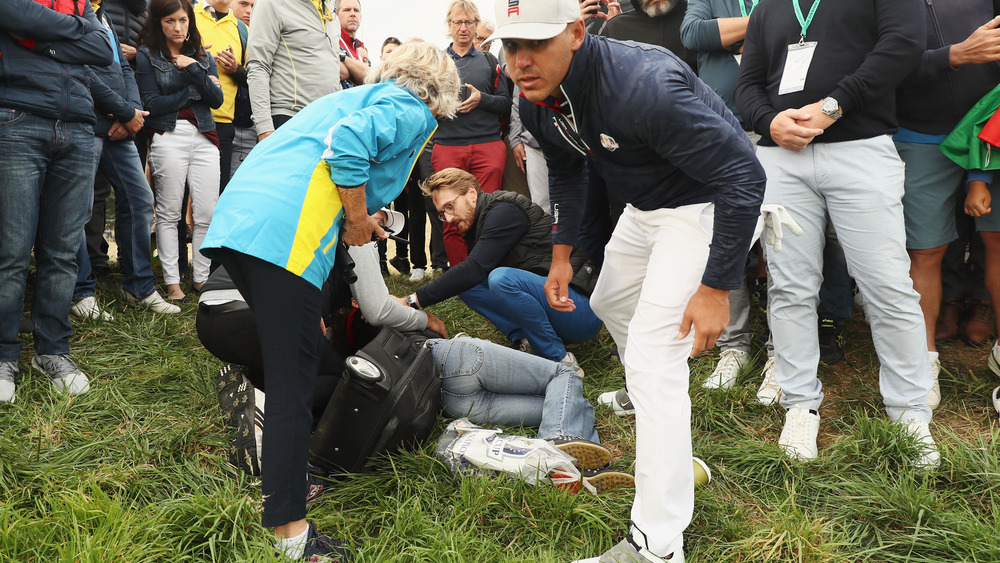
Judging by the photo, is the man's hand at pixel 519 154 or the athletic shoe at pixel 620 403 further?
the man's hand at pixel 519 154

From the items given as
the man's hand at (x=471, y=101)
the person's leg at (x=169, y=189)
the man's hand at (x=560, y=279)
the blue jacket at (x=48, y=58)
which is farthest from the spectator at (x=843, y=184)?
the person's leg at (x=169, y=189)

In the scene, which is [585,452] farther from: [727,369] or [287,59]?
[287,59]

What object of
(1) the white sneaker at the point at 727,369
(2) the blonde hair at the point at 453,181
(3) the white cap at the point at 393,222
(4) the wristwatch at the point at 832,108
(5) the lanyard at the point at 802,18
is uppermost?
(5) the lanyard at the point at 802,18

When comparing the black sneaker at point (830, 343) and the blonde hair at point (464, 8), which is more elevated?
the blonde hair at point (464, 8)

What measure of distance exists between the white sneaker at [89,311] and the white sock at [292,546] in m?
2.84

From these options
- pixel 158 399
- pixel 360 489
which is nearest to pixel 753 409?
pixel 360 489

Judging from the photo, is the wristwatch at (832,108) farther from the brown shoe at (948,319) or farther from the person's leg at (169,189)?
the person's leg at (169,189)

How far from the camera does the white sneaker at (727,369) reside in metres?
3.51

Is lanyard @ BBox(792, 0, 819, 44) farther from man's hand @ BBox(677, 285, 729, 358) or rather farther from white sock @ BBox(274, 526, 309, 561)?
white sock @ BBox(274, 526, 309, 561)

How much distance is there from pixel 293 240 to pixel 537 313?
179 centimetres

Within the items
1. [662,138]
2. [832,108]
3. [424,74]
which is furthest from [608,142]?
[832,108]

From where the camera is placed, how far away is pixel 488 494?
2.56 meters

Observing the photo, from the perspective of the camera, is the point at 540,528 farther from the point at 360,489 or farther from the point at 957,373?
the point at 957,373

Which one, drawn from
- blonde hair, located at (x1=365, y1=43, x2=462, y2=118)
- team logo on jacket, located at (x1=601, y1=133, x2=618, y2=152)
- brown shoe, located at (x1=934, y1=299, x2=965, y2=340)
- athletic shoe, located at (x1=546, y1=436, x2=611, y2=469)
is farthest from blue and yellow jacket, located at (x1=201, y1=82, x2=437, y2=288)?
brown shoe, located at (x1=934, y1=299, x2=965, y2=340)
